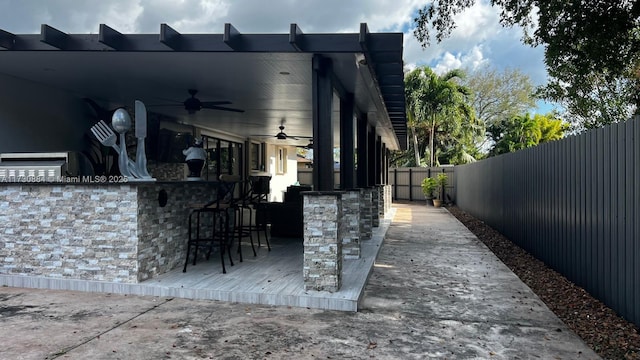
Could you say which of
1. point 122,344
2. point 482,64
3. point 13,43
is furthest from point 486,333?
point 482,64

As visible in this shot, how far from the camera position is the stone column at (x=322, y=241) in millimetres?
4438

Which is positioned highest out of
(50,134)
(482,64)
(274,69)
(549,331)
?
(482,64)

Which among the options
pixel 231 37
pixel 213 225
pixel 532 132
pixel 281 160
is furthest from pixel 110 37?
pixel 532 132

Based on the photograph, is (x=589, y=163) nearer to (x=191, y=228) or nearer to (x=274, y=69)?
(x=274, y=69)

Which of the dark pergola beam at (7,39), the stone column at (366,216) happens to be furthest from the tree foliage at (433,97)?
the dark pergola beam at (7,39)

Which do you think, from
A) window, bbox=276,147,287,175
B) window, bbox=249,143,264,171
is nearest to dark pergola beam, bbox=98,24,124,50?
window, bbox=249,143,264,171

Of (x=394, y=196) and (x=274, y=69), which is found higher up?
(x=274, y=69)

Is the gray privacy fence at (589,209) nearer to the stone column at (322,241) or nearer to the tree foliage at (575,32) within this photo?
the tree foliage at (575,32)

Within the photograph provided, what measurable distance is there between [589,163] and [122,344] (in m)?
4.91

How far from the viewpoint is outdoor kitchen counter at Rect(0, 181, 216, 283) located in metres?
4.64

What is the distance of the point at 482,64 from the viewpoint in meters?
33.7

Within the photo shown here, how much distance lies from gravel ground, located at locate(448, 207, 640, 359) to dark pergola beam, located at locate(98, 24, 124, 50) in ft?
16.7

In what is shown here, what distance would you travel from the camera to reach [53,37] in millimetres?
4328

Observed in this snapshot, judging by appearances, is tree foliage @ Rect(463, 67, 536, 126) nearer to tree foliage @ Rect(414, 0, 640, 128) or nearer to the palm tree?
the palm tree
